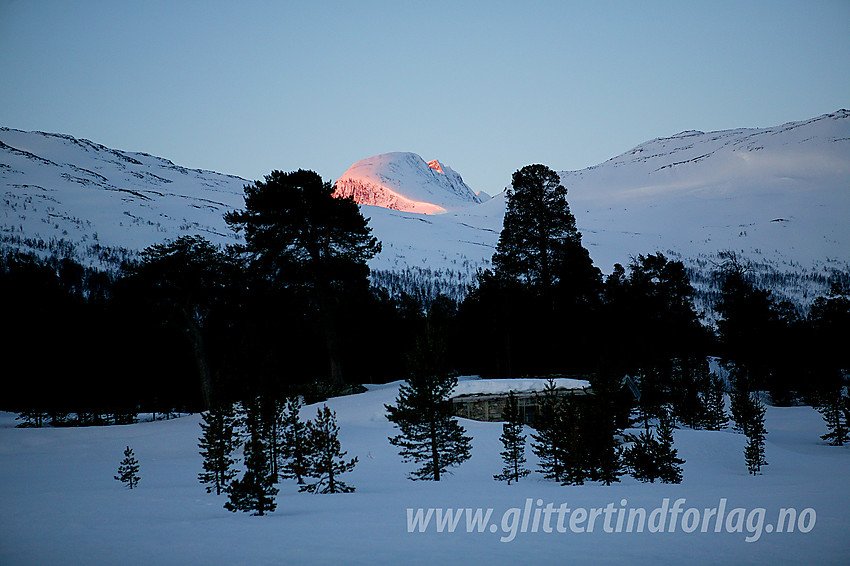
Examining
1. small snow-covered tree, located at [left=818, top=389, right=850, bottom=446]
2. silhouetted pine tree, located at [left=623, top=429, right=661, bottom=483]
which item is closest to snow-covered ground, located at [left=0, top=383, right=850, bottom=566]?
silhouetted pine tree, located at [left=623, top=429, right=661, bottom=483]

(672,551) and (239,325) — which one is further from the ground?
(239,325)

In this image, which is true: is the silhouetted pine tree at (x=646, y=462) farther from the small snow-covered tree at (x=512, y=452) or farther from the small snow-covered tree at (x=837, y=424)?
the small snow-covered tree at (x=837, y=424)

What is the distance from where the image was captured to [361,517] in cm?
1117

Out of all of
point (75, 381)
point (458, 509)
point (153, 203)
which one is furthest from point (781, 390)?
point (153, 203)

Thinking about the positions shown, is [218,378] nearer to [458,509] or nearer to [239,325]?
[458,509]

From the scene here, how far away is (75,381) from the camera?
33.3m

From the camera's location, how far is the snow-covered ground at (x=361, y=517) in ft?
26.7

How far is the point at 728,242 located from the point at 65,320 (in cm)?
21356

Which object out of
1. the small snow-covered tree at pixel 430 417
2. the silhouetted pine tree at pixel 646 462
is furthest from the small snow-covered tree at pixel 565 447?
the small snow-covered tree at pixel 430 417

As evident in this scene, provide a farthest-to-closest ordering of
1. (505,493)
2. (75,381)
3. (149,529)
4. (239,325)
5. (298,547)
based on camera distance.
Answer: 1. (239,325)
2. (75,381)
3. (505,493)
4. (149,529)
5. (298,547)

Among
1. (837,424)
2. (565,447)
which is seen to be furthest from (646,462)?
(837,424)

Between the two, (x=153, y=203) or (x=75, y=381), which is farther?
(x=153, y=203)

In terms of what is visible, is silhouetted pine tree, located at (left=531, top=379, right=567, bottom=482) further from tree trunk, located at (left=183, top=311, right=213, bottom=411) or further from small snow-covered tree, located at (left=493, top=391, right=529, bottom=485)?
tree trunk, located at (left=183, top=311, right=213, bottom=411)

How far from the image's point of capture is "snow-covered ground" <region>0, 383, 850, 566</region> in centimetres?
813
